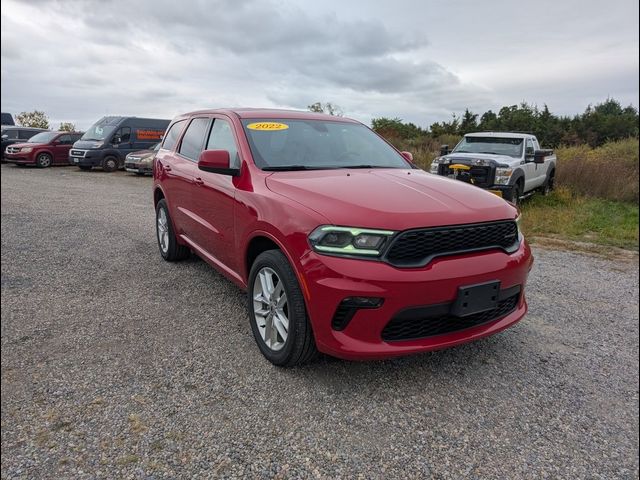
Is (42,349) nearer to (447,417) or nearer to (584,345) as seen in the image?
(447,417)

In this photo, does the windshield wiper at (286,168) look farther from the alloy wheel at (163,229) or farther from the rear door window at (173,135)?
the alloy wheel at (163,229)

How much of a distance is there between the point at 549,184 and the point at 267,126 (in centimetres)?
1025

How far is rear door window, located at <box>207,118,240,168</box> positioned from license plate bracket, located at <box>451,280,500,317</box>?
1907 mm

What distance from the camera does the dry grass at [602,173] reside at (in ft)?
34.3

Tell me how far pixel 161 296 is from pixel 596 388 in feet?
11.2

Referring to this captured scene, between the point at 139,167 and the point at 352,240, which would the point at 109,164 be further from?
the point at 352,240

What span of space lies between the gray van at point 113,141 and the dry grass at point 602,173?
15.0 m

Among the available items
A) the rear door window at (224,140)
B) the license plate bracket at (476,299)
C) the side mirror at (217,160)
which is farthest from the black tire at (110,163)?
the license plate bracket at (476,299)

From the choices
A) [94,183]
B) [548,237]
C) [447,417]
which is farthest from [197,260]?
[94,183]

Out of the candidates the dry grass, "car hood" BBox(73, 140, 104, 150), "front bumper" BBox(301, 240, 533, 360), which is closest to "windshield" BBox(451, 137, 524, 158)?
the dry grass

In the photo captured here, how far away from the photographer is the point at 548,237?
722 cm

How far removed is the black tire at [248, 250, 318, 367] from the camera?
258 centimetres

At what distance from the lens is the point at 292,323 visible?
8.57ft

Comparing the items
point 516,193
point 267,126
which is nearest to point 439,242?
point 267,126
